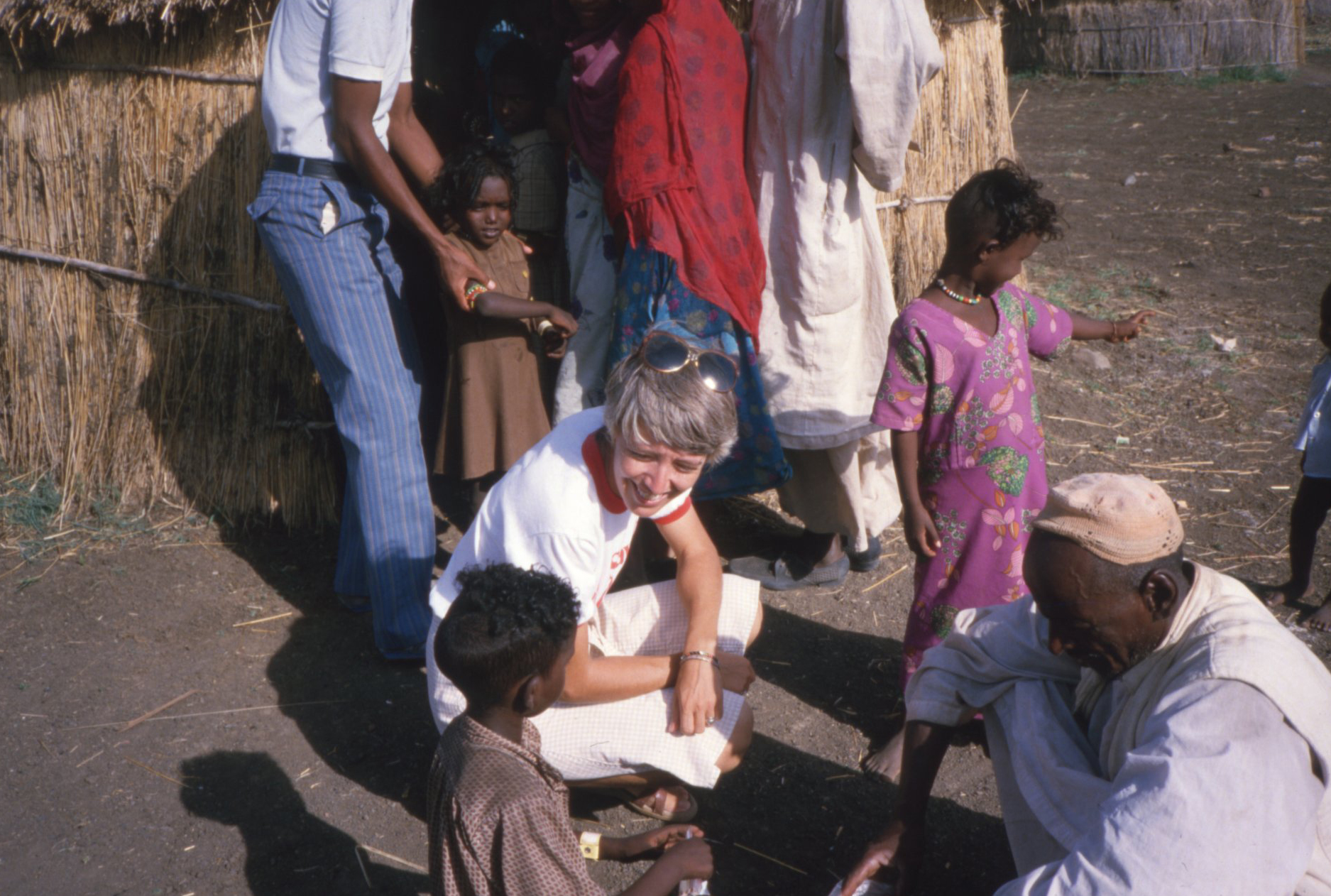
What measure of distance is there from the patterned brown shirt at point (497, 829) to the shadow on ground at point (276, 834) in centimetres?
72

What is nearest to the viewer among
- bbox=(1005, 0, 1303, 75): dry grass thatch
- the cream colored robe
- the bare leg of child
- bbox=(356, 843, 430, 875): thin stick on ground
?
bbox=(356, 843, 430, 875): thin stick on ground

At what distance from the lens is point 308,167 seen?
329 centimetres

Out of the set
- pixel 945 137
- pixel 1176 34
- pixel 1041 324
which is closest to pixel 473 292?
pixel 1041 324

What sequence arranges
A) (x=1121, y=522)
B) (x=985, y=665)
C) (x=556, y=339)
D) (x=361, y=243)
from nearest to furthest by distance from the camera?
1. (x=1121, y=522)
2. (x=985, y=665)
3. (x=361, y=243)
4. (x=556, y=339)

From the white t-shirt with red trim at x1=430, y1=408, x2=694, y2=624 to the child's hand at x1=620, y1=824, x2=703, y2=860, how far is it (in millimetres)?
514

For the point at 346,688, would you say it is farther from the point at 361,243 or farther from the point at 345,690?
the point at 361,243

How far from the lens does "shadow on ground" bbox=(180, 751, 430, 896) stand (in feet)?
8.44

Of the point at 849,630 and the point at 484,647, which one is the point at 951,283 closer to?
the point at 849,630

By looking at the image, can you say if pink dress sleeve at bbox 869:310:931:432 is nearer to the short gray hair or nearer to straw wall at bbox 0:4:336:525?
the short gray hair

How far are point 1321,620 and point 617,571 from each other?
7.91 ft

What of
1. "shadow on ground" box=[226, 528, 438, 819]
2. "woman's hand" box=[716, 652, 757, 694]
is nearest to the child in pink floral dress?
"woman's hand" box=[716, 652, 757, 694]

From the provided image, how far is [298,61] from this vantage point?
3180 mm

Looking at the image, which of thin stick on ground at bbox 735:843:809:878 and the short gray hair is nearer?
the short gray hair

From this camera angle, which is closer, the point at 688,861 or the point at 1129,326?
the point at 688,861
